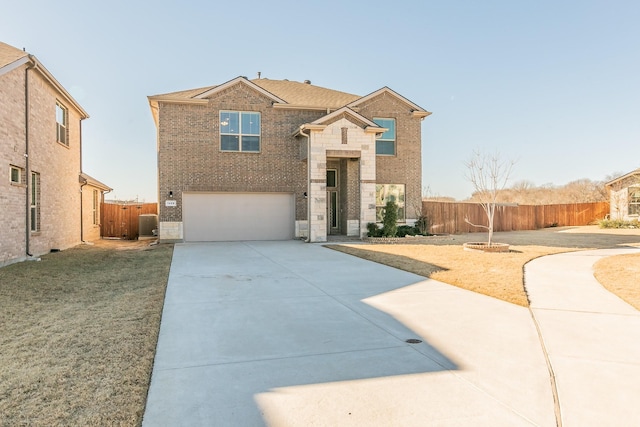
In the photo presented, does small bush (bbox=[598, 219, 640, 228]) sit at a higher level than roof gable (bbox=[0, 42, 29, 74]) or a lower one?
lower

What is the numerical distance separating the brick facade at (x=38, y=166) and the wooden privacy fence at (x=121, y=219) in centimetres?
595

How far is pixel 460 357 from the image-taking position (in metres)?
4.05

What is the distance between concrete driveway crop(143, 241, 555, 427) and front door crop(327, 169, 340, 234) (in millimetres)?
12614

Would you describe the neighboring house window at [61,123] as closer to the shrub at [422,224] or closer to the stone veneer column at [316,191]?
the stone veneer column at [316,191]

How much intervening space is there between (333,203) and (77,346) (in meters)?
16.3

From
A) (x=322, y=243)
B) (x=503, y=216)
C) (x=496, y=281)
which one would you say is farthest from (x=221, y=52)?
(x=503, y=216)

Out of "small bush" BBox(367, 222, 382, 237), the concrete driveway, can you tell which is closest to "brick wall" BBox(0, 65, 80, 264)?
the concrete driveway

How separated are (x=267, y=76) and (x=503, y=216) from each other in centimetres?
1672

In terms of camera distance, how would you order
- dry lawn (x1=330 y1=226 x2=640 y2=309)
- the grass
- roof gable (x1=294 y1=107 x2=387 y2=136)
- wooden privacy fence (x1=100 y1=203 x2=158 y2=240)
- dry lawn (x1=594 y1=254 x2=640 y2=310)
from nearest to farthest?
1. dry lawn (x1=594 y1=254 x2=640 y2=310)
2. dry lawn (x1=330 y1=226 x2=640 y2=309)
3. the grass
4. roof gable (x1=294 y1=107 x2=387 y2=136)
5. wooden privacy fence (x1=100 y1=203 x2=158 y2=240)

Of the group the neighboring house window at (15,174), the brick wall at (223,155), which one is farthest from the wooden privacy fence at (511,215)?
the neighboring house window at (15,174)

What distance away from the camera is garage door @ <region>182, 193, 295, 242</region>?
711 inches

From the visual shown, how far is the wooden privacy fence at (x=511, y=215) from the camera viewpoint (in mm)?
22438

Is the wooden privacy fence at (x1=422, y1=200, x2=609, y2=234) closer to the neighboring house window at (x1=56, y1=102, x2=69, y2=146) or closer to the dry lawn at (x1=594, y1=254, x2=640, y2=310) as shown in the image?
the dry lawn at (x1=594, y1=254, x2=640, y2=310)

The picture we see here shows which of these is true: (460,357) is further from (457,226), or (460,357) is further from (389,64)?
(457,226)
